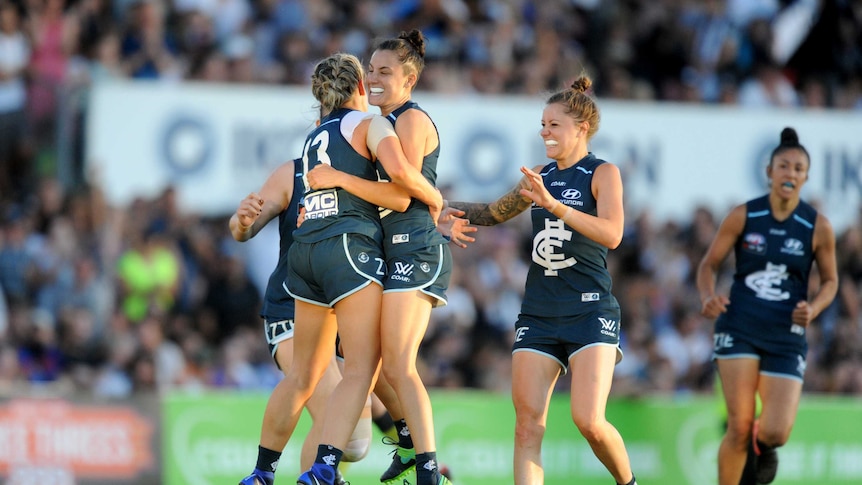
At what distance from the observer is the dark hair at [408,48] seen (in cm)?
735

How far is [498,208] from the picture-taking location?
8.11m

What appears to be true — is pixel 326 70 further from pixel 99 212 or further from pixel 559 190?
pixel 99 212

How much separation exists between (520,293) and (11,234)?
228 inches

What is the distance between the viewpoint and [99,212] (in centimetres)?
1345

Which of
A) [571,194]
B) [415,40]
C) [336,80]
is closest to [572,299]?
[571,194]

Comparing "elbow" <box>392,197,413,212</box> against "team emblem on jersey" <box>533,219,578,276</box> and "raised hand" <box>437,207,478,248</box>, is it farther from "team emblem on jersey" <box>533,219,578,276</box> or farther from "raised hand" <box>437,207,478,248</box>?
"team emblem on jersey" <box>533,219,578,276</box>

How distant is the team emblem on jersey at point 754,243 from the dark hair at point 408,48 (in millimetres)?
3238

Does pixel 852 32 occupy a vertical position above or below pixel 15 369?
above

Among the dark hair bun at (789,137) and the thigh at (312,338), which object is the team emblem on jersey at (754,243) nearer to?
the dark hair bun at (789,137)

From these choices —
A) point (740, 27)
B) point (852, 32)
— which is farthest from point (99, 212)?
point (852, 32)

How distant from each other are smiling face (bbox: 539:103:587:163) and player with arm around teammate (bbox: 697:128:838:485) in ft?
7.00

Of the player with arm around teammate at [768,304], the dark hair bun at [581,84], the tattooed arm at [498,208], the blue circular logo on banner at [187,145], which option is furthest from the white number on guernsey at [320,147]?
the blue circular logo on banner at [187,145]

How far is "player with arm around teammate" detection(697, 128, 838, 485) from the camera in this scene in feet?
30.3

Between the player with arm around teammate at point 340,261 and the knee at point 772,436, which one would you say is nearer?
the player with arm around teammate at point 340,261
